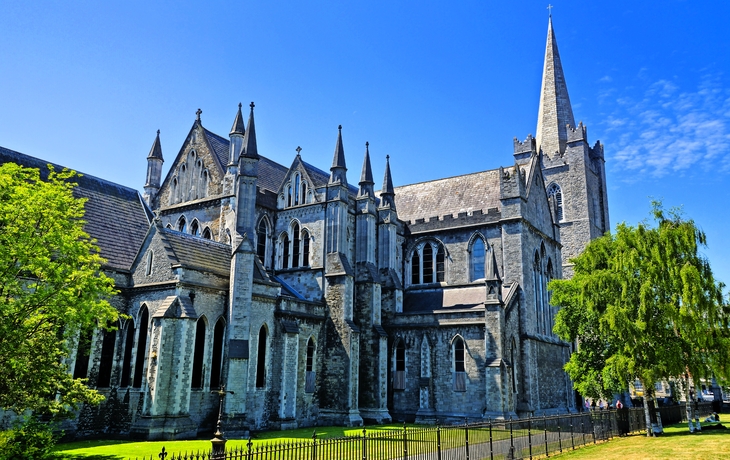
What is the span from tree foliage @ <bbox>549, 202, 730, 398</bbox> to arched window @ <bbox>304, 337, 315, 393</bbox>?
1408 cm

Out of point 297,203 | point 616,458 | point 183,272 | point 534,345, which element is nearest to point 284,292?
point 297,203

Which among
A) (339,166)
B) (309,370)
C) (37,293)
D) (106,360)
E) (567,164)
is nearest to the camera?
(37,293)

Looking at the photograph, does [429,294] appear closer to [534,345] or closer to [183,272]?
[534,345]

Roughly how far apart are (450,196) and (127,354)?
85.8ft

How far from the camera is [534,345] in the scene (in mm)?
35844

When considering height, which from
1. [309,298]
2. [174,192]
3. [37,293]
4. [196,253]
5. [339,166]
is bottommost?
[37,293]

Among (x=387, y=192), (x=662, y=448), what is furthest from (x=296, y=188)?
(x=662, y=448)

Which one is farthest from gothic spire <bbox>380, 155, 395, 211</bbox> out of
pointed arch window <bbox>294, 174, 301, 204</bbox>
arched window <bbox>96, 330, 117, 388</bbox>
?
arched window <bbox>96, 330, 117, 388</bbox>

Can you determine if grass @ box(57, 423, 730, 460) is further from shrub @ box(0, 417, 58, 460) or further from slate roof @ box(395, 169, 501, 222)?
slate roof @ box(395, 169, 501, 222)

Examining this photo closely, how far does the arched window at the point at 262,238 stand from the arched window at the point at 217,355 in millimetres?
9000

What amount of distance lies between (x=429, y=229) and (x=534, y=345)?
1054 cm

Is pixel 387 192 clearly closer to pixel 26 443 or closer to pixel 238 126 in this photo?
pixel 238 126

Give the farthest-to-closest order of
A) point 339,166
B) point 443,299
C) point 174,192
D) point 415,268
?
1. point 415,268
2. point 443,299
3. point 174,192
4. point 339,166

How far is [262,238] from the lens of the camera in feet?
116
